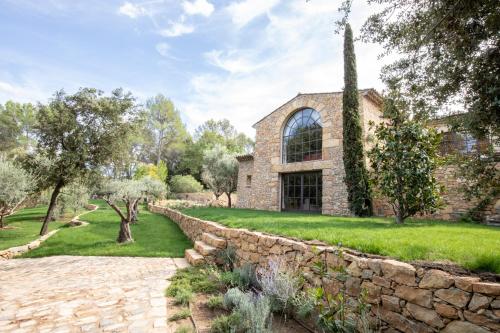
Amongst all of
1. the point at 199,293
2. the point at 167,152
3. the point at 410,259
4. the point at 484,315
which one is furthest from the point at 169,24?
the point at 167,152

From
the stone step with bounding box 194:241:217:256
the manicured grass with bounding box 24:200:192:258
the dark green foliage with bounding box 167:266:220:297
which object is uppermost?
the stone step with bounding box 194:241:217:256

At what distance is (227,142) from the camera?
Answer: 39.6m

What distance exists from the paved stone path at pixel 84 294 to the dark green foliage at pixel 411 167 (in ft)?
20.2

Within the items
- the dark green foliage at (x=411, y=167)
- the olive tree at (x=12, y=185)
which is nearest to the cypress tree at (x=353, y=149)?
the dark green foliage at (x=411, y=167)

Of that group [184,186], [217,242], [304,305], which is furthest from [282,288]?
[184,186]

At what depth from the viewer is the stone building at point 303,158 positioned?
1186 cm

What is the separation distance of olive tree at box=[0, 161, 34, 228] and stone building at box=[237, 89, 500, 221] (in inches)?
430

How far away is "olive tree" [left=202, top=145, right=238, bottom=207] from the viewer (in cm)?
1878

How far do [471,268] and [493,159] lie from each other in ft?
7.45

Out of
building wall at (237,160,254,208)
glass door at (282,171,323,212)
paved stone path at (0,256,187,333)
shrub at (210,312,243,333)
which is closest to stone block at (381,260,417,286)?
shrub at (210,312,243,333)

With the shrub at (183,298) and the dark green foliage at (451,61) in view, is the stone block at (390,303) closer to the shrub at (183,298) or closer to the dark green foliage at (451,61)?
the dark green foliage at (451,61)

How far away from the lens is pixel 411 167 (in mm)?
6359

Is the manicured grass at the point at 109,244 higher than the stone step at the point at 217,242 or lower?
lower

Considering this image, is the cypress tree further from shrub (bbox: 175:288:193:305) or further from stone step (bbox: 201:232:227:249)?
shrub (bbox: 175:288:193:305)
